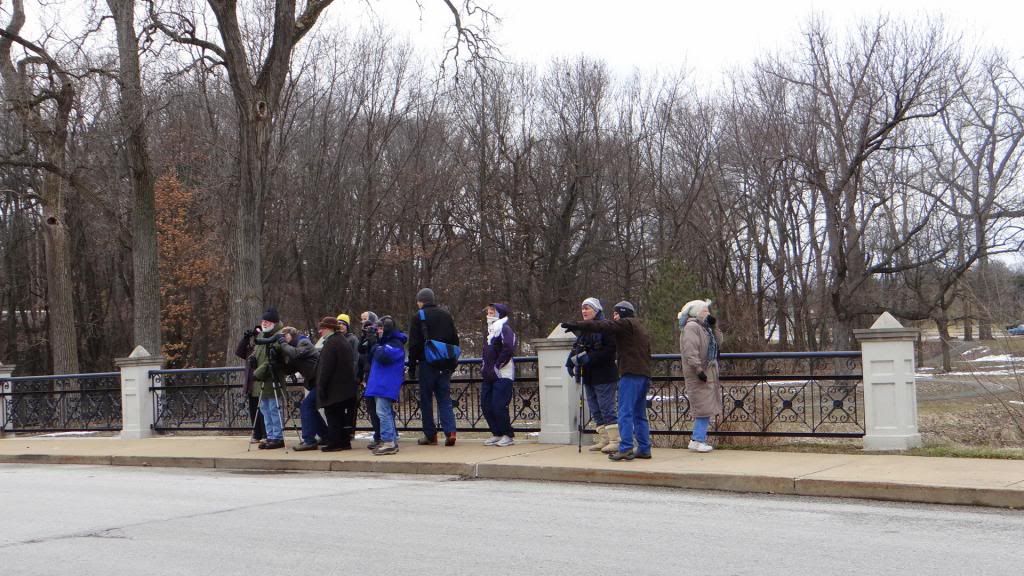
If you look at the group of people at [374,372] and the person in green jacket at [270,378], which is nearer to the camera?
the group of people at [374,372]

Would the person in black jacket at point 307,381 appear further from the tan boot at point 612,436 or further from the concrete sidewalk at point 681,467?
the tan boot at point 612,436

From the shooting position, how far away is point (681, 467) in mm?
10992

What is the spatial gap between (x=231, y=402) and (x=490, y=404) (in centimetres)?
606

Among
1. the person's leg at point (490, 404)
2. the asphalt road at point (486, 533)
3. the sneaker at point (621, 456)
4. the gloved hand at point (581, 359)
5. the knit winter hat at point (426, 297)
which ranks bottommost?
the asphalt road at point (486, 533)

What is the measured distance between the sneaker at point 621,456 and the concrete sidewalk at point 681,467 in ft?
0.40

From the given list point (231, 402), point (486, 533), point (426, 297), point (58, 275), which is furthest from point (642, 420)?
point (58, 275)

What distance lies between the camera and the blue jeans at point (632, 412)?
37.3 feet

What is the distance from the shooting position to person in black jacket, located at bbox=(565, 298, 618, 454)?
12047 millimetres

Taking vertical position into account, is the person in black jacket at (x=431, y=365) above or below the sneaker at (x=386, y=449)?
above

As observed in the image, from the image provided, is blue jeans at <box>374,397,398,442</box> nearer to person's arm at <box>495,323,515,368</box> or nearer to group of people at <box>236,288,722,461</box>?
group of people at <box>236,288,722,461</box>

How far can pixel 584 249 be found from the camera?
4238cm

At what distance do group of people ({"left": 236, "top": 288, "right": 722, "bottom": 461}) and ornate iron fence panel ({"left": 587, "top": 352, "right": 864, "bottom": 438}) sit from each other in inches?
18.0

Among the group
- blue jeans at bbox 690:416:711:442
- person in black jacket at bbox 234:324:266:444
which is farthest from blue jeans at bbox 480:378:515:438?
person in black jacket at bbox 234:324:266:444

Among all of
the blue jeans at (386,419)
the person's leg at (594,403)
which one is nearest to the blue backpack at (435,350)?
the blue jeans at (386,419)
